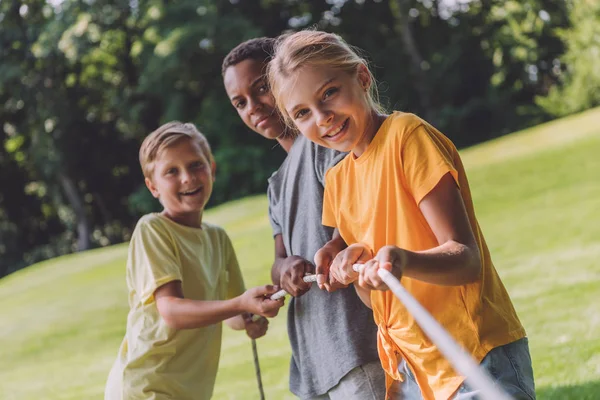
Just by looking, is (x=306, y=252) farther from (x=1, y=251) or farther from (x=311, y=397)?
(x=1, y=251)

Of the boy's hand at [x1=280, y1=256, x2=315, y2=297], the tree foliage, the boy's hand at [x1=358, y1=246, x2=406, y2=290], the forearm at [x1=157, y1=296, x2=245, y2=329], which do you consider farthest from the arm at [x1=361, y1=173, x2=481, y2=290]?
the tree foliage

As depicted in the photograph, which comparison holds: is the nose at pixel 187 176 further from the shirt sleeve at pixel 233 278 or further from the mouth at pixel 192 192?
the shirt sleeve at pixel 233 278

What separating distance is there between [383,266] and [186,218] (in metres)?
1.31

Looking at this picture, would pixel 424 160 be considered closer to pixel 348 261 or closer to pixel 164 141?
pixel 348 261

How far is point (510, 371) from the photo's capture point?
1.62 meters

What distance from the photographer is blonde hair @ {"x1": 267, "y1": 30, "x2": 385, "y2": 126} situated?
177 cm

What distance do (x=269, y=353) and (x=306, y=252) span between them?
4352 millimetres

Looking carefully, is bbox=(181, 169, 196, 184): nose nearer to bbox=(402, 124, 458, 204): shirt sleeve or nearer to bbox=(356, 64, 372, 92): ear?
bbox=(356, 64, 372, 92): ear

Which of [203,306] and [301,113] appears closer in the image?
[301,113]

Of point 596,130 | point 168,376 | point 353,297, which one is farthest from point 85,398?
point 596,130

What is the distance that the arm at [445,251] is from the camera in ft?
4.69

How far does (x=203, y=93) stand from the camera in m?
25.0

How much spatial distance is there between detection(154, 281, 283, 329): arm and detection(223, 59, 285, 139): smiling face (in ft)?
1.50

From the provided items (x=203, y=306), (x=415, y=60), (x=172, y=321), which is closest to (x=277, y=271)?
(x=203, y=306)
